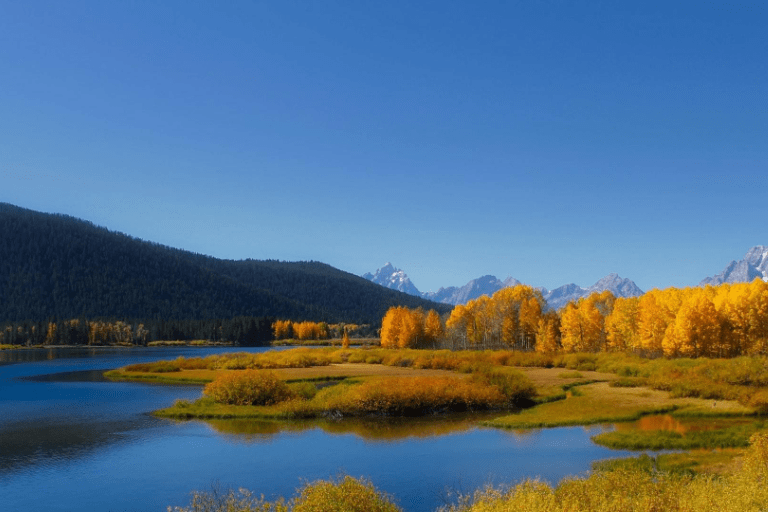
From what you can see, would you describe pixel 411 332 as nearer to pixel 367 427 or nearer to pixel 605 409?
pixel 605 409

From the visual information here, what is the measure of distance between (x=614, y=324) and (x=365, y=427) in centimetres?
8969

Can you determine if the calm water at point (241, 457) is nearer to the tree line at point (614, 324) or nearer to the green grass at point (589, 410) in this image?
the green grass at point (589, 410)

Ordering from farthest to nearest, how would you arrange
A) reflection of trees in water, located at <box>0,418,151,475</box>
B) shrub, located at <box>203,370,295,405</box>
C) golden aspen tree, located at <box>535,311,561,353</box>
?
golden aspen tree, located at <box>535,311,561,353</box>
shrub, located at <box>203,370,295,405</box>
reflection of trees in water, located at <box>0,418,151,475</box>

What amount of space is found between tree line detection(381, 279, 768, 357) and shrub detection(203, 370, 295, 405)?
69078 millimetres

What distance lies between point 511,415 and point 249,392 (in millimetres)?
22018

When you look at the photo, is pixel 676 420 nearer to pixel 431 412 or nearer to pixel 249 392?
pixel 431 412

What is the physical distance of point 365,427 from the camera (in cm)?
4394

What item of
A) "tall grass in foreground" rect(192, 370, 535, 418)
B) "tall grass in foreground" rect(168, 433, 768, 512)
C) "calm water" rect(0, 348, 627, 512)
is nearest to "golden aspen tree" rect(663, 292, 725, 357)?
"tall grass in foreground" rect(192, 370, 535, 418)

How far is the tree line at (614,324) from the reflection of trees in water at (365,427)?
63944 millimetres

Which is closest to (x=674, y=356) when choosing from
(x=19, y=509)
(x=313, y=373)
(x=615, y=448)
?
(x=313, y=373)

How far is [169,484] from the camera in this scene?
2842 cm

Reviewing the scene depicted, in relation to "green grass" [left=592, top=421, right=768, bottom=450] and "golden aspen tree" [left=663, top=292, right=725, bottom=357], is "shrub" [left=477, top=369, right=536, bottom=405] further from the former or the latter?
"golden aspen tree" [left=663, top=292, right=725, bottom=357]

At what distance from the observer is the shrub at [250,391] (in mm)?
52406

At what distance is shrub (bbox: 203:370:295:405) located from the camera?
172 feet
